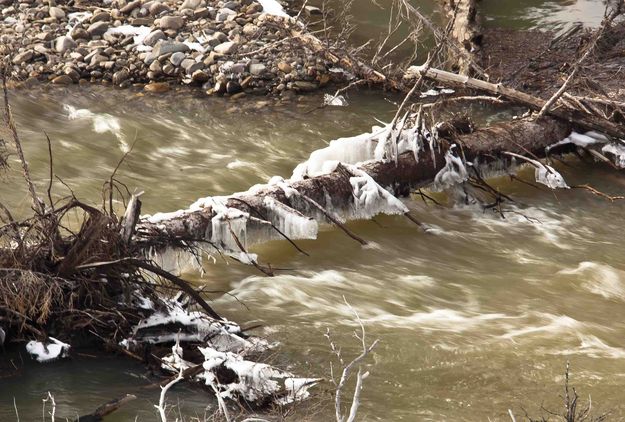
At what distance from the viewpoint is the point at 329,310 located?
6852 millimetres

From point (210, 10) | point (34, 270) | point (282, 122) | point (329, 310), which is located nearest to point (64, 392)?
point (34, 270)

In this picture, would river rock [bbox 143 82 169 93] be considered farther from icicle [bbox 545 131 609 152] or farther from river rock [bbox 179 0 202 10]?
icicle [bbox 545 131 609 152]

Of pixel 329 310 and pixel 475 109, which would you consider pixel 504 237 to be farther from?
pixel 475 109

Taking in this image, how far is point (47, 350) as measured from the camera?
5.76 meters

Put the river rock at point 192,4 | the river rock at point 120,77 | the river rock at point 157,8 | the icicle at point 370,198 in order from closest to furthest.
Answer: the icicle at point 370,198
the river rock at point 120,77
the river rock at point 157,8
the river rock at point 192,4

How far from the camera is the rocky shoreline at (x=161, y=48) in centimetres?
1233

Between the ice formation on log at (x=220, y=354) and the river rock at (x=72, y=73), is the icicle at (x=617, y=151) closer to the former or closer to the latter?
the ice formation on log at (x=220, y=354)

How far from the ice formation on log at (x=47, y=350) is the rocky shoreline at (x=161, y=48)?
645 centimetres

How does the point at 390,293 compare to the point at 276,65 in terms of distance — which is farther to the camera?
the point at 276,65

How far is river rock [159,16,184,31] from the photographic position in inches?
528

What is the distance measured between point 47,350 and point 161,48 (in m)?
7.46

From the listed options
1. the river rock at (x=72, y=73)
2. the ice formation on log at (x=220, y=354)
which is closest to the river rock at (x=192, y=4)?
the river rock at (x=72, y=73)

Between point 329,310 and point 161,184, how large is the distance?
3.05 meters

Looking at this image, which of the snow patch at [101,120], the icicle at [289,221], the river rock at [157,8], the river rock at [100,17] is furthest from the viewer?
the river rock at [157,8]
